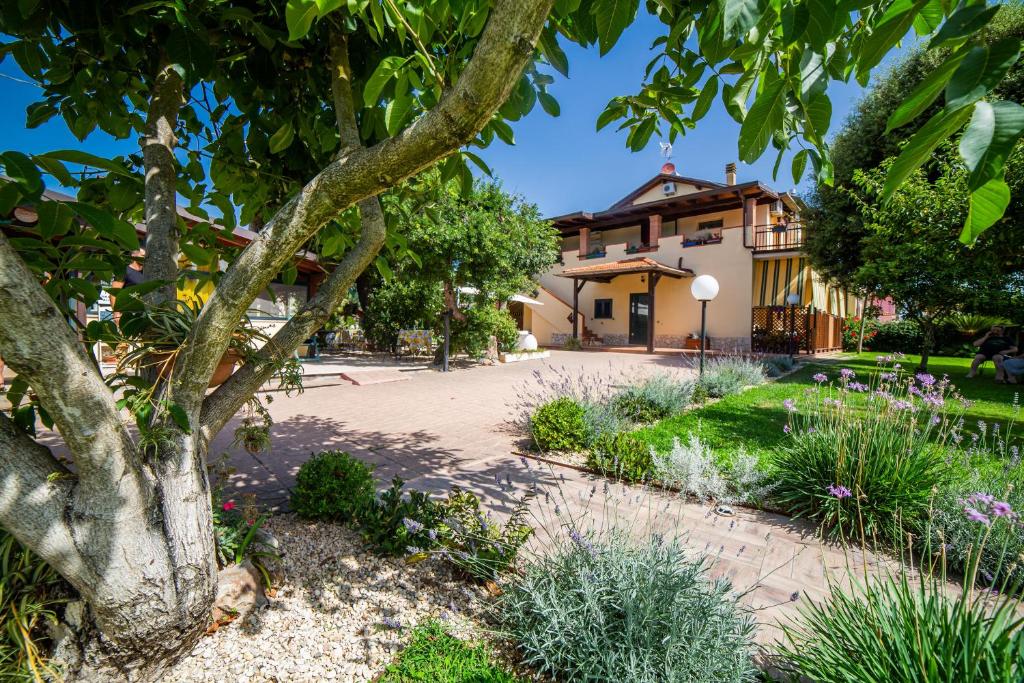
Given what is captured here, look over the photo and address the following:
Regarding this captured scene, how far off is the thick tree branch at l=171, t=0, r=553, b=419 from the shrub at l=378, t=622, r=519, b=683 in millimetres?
1327

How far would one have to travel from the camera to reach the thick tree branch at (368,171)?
3.76ft

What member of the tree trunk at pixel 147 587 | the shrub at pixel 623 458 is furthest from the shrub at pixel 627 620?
the shrub at pixel 623 458

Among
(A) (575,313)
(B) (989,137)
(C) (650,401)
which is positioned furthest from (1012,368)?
(A) (575,313)

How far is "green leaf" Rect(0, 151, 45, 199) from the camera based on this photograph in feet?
3.91

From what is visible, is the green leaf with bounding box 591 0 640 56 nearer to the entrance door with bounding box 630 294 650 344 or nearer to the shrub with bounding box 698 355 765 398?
the shrub with bounding box 698 355 765 398

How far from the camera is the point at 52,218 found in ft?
4.71

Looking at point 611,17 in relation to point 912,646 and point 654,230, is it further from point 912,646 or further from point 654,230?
point 654,230

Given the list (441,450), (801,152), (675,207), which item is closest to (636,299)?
(675,207)

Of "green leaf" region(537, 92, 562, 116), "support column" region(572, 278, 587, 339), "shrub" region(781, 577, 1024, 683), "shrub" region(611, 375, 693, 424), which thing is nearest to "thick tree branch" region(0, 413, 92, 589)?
"green leaf" region(537, 92, 562, 116)

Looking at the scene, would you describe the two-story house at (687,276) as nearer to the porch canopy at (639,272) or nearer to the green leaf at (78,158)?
the porch canopy at (639,272)

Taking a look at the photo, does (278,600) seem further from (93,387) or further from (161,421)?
(93,387)

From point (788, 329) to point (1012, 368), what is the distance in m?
8.37

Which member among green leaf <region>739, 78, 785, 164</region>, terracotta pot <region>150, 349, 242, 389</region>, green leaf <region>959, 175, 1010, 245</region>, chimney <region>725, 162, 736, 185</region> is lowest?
terracotta pot <region>150, 349, 242, 389</region>

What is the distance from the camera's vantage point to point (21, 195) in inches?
51.1
